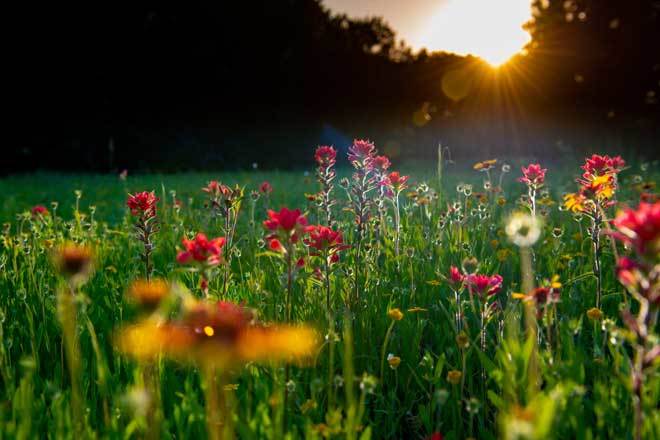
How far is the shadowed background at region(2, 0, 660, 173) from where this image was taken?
62.6ft

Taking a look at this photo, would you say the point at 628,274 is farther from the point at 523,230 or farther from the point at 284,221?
the point at 284,221

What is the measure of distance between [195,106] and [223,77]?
1579 mm

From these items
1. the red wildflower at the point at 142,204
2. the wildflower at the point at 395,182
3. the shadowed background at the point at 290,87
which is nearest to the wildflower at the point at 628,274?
the red wildflower at the point at 142,204

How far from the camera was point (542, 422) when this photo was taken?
93cm

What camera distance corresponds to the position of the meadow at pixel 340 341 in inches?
45.4

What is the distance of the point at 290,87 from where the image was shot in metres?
24.2

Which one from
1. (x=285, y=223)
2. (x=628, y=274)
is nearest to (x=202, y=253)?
(x=285, y=223)

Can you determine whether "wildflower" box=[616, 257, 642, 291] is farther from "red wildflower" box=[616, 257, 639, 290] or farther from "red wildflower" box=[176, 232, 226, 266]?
"red wildflower" box=[176, 232, 226, 266]

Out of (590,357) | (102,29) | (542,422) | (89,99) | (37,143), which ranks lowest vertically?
Result: (590,357)

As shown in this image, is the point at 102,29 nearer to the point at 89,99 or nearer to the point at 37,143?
the point at 89,99

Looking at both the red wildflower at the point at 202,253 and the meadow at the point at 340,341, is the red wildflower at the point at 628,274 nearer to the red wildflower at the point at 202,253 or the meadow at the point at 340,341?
the meadow at the point at 340,341

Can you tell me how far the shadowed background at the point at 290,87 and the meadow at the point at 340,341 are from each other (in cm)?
1609

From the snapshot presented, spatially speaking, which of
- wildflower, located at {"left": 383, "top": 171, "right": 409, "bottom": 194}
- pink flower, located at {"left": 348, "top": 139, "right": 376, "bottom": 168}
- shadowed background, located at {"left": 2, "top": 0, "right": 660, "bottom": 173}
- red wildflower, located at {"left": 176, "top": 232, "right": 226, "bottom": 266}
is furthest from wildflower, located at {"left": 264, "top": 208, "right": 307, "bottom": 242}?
shadowed background, located at {"left": 2, "top": 0, "right": 660, "bottom": 173}

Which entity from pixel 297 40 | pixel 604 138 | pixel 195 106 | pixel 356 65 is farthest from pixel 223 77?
pixel 604 138
